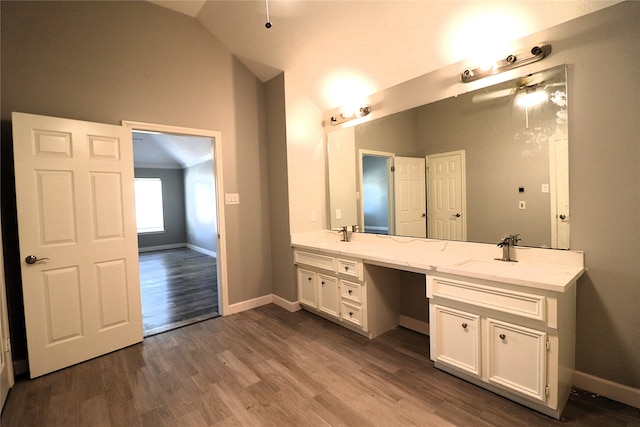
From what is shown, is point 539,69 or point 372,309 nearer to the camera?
point 539,69

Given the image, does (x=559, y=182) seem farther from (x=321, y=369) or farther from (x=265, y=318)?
(x=265, y=318)

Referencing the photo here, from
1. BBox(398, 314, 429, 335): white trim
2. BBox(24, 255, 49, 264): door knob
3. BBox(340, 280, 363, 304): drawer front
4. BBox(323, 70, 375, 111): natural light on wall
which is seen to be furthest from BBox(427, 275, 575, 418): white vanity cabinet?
BBox(24, 255, 49, 264): door knob

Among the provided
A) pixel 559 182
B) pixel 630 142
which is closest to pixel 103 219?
pixel 559 182

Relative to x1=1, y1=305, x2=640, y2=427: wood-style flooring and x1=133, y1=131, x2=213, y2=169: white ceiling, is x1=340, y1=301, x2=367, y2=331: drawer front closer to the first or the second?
x1=1, y1=305, x2=640, y2=427: wood-style flooring

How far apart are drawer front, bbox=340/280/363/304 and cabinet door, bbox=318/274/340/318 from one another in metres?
0.08

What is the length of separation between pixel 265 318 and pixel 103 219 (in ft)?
6.18

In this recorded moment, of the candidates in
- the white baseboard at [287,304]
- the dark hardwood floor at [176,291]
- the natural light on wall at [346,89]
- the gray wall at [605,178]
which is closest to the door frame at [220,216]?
the dark hardwood floor at [176,291]

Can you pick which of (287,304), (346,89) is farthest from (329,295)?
(346,89)

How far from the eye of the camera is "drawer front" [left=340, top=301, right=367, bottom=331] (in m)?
2.76

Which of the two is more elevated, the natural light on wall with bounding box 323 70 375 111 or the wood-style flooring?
the natural light on wall with bounding box 323 70 375 111

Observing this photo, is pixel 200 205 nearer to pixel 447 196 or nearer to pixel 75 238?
pixel 75 238

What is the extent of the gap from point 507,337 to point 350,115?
258 centimetres

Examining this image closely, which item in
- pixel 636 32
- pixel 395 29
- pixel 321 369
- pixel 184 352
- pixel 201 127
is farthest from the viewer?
pixel 201 127

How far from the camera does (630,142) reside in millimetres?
1736
